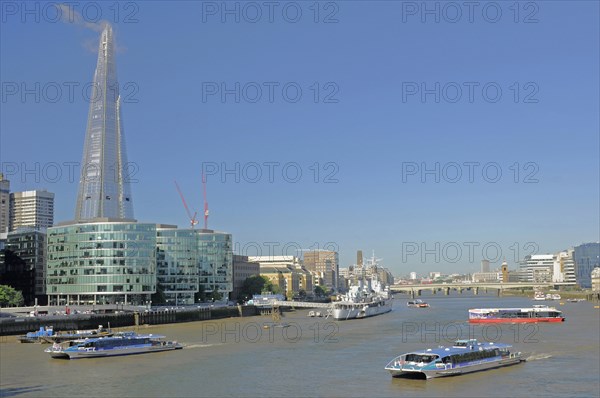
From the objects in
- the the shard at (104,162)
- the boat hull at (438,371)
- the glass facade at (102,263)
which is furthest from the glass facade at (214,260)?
the boat hull at (438,371)

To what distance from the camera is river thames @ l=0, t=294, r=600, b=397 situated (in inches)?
1650

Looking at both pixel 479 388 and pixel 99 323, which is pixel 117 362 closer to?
pixel 479 388

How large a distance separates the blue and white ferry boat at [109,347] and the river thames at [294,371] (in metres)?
1.19

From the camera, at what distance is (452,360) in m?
48.3

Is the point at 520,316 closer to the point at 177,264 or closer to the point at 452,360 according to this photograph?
the point at 452,360

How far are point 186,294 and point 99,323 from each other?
149 ft

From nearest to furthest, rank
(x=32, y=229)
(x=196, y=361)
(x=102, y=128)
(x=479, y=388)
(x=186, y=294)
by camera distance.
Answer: (x=479, y=388) < (x=196, y=361) < (x=186, y=294) < (x=32, y=229) < (x=102, y=128)

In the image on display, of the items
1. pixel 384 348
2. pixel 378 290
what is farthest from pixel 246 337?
pixel 378 290

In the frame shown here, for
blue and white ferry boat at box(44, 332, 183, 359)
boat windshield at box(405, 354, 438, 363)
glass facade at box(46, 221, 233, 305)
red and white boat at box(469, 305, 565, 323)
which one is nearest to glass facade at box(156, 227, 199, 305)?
glass facade at box(46, 221, 233, 305)

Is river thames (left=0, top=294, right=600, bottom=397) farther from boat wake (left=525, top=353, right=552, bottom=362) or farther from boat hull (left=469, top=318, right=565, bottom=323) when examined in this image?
boat hull (left=469, top=318, right=565, bottom=323)

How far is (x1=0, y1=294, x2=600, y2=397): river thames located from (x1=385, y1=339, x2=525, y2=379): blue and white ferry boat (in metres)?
0.68

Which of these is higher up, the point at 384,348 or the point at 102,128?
the point at 102,128

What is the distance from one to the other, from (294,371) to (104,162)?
134 meters

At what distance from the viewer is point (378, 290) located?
18688cm
